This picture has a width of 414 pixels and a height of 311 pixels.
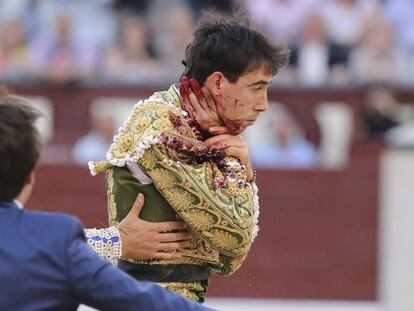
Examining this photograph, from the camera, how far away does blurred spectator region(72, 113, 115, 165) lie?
10391mm

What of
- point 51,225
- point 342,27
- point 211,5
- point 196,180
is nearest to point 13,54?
point 211,5

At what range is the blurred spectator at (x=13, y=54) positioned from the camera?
11.2 metres

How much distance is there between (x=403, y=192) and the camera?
10.9 meters

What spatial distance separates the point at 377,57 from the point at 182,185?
7561 millimetres

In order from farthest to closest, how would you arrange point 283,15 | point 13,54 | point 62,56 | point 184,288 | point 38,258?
point 283,15, point 13,54, point 62,56, point 184,288, point 38,258

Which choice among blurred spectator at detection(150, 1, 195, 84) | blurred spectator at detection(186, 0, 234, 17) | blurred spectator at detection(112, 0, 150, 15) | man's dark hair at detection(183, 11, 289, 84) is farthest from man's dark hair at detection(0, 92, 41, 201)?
blurred spectator at detection(112, 0, 150, 15)

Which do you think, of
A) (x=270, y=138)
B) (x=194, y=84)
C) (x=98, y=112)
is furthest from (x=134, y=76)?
(x=194, y=84)

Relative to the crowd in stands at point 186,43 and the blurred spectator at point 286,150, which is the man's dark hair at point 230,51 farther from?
the crowd in stands at point 186,43

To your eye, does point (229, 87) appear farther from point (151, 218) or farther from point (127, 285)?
point (127, 285)

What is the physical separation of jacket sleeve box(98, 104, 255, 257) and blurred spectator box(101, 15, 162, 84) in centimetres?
721

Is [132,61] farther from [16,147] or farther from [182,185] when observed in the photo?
[16,147]

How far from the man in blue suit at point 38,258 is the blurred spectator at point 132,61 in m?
8.07

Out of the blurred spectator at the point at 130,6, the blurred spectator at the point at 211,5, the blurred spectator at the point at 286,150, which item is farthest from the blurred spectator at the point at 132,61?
the blurred spectator at the point at 286,150

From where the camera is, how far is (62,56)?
36.6 ft
